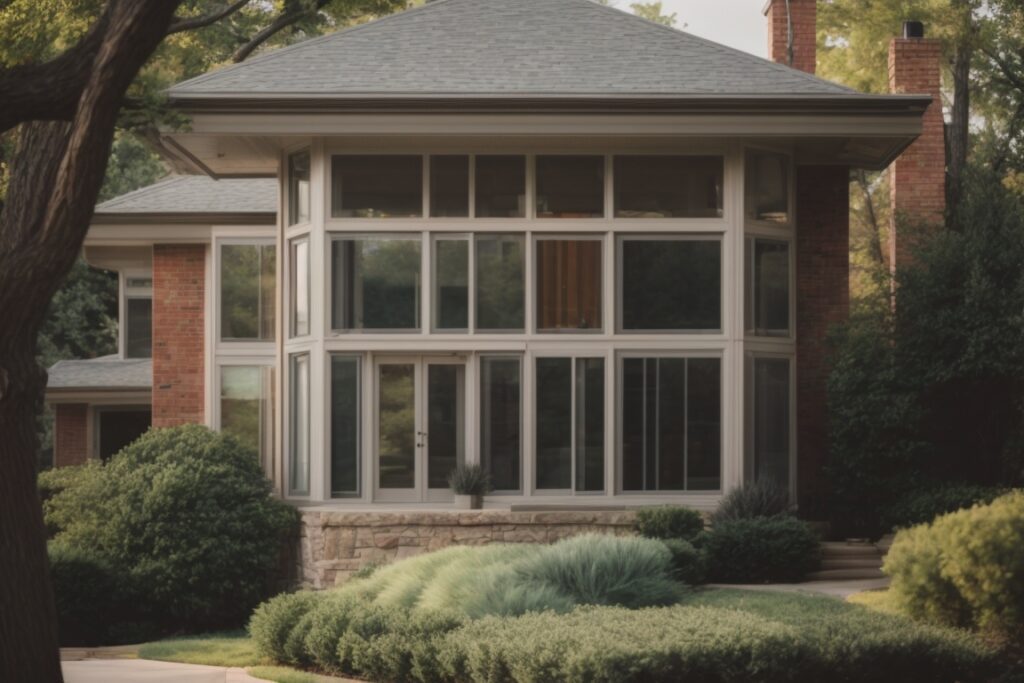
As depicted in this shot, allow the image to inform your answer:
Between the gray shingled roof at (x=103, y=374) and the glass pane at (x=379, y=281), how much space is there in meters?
9.12

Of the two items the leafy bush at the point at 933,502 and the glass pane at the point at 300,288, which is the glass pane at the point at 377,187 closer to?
the glass pane at the point at 300,288

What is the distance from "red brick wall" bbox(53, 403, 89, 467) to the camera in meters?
29.8

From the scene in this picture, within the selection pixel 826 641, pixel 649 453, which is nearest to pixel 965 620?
pixel 826 641

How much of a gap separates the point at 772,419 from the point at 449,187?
5.18m

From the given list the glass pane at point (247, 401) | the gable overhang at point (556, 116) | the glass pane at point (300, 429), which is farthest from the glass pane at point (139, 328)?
the gable overhang at point (556, 116)

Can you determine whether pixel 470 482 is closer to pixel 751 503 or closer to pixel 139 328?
pixel 751 503

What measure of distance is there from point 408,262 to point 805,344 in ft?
19.0

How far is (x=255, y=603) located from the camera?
65.2ft

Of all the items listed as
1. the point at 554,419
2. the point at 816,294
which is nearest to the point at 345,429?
the point at 554,419

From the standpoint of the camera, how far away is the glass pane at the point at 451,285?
2031 centimetres

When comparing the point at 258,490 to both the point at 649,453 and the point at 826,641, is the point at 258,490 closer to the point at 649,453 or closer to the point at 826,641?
the point at 649,453

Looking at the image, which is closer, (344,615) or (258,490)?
(344,615)

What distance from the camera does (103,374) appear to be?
1159 inches

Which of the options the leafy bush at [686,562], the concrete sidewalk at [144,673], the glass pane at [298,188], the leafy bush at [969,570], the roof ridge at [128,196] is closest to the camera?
the concrete sidewalk at [144,673]
